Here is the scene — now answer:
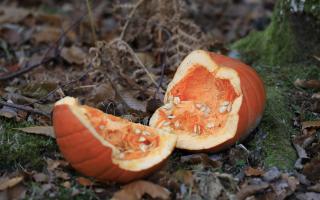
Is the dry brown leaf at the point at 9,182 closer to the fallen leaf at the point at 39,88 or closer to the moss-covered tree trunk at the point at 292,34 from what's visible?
the fallen leaf at the point at 39,88

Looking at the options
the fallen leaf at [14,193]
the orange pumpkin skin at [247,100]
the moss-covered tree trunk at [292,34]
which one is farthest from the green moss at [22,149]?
the moss-covered tree trunk at [292,34]

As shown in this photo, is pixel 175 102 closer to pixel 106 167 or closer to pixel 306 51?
pixel 106 167

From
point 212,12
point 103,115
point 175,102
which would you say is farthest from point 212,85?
point 212,12

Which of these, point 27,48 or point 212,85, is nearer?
point 212,85

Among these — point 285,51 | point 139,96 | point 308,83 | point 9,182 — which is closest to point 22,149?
point 9,182

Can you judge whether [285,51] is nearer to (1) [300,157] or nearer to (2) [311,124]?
(2) [311,124]

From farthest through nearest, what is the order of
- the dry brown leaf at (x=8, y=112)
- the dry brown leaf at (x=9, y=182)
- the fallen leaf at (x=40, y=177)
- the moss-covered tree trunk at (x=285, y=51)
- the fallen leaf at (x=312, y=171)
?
the moss-covered tree trunk at (x=285, y=51) < the dry brown leaf at (x=8, y=112) < the fallen leaf at (x=312, y=171) < the fallen leaf at (x=40, y=177) < the dry brown leaf at (x=9, y=182)
